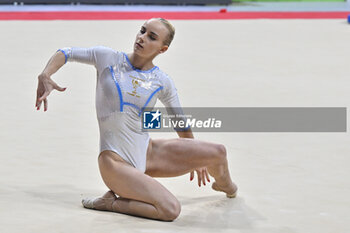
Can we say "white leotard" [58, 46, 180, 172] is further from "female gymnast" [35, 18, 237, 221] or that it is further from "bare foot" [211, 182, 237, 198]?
"bare foot" [211, 182, 237, 198]

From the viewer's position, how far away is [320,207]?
4.00 metres

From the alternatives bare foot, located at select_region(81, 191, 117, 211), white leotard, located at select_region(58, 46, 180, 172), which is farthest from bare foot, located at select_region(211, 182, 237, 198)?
bare foot, located at select_region(81, 191, 117, 211)

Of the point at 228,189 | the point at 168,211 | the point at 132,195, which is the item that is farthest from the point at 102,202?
the point at 228,189

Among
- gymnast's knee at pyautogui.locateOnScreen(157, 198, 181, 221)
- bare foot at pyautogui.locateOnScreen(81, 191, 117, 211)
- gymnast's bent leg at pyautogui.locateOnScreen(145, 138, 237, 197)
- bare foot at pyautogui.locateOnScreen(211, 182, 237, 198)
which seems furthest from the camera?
bare foot at pyautogui.locateOnScreen(211, 182, 237, 198)

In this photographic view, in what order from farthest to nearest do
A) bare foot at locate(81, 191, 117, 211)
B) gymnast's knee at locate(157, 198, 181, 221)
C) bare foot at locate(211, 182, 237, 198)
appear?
bare foot at locate(211, 182, 237, 198)
bare foot at locate(81, 191, 117, 211)
gymnast's knee at locate(157, 198, 181, 221)

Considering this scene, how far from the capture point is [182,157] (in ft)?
12.9

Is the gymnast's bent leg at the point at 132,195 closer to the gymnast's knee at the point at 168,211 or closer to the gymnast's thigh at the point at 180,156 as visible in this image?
the gymnast's knee at the point at 168,211

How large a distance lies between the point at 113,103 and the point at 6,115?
2443 millimetres

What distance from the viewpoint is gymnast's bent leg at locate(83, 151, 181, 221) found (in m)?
3.61

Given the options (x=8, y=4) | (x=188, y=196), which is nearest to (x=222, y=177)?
(x=188, y=196)

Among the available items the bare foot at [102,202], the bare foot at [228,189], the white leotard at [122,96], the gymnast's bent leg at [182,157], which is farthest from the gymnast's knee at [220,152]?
the bare foot at [102,202]

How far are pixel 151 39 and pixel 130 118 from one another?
425mm

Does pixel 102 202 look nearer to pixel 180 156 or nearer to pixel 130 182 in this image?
pixel 130 182

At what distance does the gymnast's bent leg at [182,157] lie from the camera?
3928 millimetres
